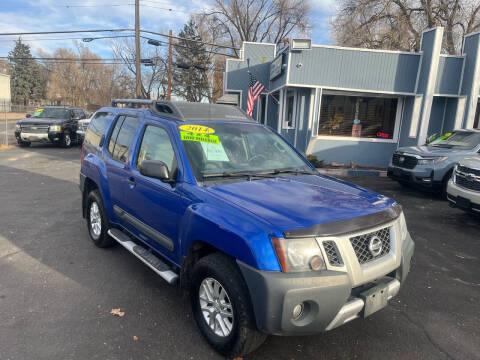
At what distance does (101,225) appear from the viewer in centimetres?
468

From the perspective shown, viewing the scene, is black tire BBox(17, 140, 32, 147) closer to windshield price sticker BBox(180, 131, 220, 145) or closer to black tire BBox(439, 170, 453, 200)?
windshield price sticker BBox(180, 131, 220, 145)

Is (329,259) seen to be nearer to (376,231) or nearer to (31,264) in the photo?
(376,231)

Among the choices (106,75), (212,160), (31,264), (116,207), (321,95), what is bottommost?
(31,264)

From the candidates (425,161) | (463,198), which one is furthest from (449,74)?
(463,198)

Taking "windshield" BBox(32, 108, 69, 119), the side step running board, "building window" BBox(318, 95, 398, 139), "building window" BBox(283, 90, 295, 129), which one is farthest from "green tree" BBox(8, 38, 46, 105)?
the side step running board

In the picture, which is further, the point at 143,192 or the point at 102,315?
the point at 143,192

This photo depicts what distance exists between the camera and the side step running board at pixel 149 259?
123 inches

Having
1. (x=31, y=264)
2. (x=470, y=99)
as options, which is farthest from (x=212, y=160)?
(x=470, y=99)

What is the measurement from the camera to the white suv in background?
19.1ft

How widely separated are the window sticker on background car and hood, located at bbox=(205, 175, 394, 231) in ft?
1.38

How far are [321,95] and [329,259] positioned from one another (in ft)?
34.6

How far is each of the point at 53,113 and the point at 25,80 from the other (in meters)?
60.9

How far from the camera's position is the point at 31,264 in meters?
4.30

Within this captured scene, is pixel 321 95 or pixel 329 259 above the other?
pixel 321 95
